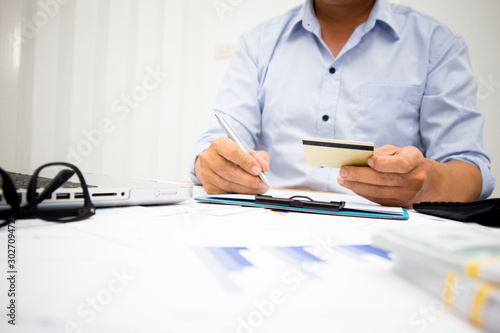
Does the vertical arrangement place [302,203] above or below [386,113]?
below

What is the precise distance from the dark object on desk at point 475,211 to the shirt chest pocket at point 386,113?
483mm

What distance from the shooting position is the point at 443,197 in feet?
2.19

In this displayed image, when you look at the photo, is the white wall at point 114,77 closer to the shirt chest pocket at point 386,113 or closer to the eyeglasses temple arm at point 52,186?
the shirt chest pocket at point 386,113

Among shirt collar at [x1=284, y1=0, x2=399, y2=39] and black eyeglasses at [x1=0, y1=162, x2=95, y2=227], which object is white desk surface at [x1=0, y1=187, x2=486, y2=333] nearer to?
black eyeglasses at [x1=0, y1=162, x2=95, y2=227]

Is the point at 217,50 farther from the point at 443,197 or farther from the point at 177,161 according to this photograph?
the point at 443,197

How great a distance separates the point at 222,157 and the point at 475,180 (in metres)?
0.61

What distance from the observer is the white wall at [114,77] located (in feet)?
5.70

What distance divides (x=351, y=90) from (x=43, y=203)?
0.87 m

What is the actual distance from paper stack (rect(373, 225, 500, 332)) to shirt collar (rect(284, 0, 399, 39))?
0.92 m

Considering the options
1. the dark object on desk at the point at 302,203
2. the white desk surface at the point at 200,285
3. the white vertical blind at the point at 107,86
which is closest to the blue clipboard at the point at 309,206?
the dark object on desk at the point at 302,203

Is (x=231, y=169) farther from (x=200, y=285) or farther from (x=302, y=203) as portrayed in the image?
(x=200, y=285)

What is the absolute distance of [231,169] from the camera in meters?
0.62

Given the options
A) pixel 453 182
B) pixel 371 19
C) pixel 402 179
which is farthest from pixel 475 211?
pixel 371 19

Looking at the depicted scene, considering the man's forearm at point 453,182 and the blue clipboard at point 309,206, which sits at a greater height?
the man's forearm at point 453,182
